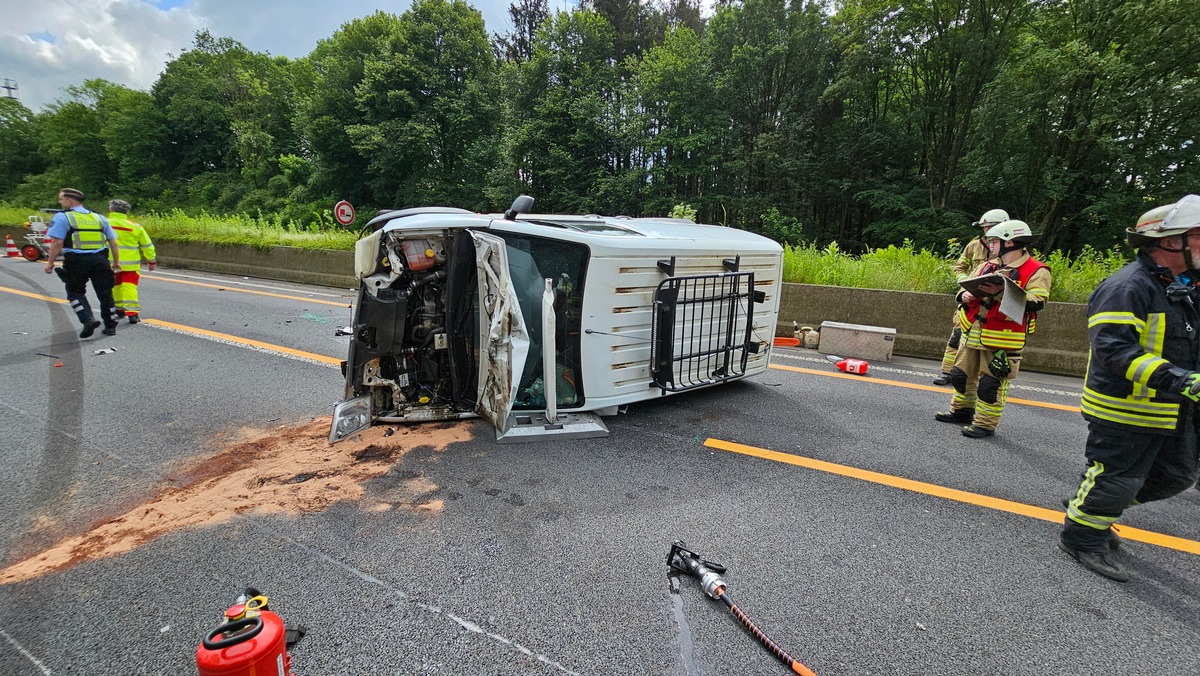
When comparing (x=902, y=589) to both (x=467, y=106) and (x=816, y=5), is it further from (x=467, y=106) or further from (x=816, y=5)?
(x=467, y=106)

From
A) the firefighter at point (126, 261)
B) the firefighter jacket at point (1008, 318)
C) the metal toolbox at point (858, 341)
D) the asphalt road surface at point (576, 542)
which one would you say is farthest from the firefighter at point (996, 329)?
the firefighter at point (126, 261)

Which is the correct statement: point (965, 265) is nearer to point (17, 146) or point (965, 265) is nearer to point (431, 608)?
point (431, 608)

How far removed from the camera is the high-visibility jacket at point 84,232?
20.5 feet

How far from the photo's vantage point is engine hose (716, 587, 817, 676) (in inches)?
67.2

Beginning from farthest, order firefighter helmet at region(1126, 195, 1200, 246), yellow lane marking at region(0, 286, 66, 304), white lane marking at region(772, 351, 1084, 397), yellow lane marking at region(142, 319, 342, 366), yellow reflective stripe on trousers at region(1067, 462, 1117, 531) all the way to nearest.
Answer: yellow lane marking at region(0, 286, 66, 304), yellow lane marking at region(142, 319, 342, 366), white lane marking at region(772, 351, 1084, 397), yellow reflective stripe on trousers at region(1067, 462, 1117, 531), firefighter helmet at region(1126, 195, 1200, 246)

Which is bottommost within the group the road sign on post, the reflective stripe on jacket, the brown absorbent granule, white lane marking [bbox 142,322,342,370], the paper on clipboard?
the brown absorbent granule

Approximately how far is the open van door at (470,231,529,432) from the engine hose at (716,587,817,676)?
6.23 feet

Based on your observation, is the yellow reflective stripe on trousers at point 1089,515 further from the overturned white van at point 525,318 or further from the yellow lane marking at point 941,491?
the overturned white van at point 525,318

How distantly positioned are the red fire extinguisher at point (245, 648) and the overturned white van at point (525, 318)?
204 centimetres

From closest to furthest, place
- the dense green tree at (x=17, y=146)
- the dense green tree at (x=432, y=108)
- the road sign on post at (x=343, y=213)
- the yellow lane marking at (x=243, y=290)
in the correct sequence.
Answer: the yellow lane marking at (x=243, y=290) < the road sign on post at (x=343, y=213) < the dense green tree at (x=432, y=108) < the dense green tree at (x=17, y=146)

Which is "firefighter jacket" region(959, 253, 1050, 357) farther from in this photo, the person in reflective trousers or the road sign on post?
the road sign on post

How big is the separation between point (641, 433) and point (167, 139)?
51.2 meters

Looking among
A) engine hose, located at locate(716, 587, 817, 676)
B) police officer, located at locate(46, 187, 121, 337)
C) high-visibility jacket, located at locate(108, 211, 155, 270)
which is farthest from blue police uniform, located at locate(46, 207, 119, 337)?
engine hose, located at locate(716, 587, 817, 676)

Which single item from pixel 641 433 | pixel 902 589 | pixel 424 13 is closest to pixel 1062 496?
pixel 902 589
